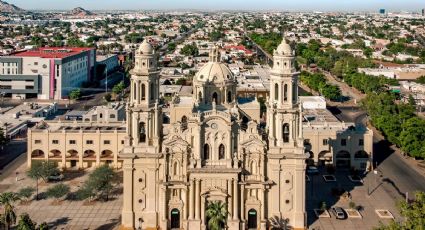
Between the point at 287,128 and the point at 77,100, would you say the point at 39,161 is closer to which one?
the point at 287,128

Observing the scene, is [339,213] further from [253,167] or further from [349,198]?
[253,167]

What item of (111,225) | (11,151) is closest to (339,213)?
(111,225)

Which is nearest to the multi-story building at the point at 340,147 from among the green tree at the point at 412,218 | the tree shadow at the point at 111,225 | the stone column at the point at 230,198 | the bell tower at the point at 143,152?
the stone column at the point at 230,198

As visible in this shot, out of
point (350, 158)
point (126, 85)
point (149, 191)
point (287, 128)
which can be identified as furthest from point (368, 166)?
point (126, 85)

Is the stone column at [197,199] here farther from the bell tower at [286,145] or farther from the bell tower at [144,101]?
the bell tower at [286,145]

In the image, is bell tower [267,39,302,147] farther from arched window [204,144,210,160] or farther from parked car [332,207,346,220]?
parked car [332,207,346,220]

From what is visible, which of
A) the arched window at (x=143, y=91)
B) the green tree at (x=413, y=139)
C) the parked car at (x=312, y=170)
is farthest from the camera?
the green tree at (x=413, y=139)

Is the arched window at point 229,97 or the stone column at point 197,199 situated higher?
the arched window at point 229,97
